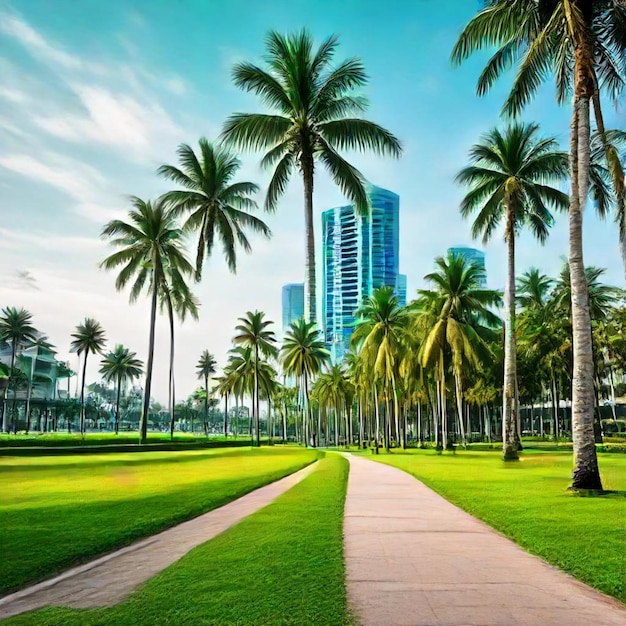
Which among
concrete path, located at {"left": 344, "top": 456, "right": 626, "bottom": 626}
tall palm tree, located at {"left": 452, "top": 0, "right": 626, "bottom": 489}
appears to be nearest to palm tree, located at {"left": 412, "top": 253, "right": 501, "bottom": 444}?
tall palm tree, located at {"left": 452, "top": 0, "right": 626, "bottom": 489}

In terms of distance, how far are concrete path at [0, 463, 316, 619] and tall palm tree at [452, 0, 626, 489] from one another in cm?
847

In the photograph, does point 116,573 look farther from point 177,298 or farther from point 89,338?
point 89,338

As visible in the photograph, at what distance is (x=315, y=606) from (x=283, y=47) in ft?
76.0

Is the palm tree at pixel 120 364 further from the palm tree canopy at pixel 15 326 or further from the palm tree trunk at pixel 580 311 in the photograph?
the palm tree trunk at pixel 580 311

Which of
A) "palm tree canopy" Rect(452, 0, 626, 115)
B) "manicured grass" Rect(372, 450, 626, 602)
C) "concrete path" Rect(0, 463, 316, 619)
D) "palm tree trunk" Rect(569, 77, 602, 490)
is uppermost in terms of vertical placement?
"palm tree canopy" Rect(452, 0, 626, 115)

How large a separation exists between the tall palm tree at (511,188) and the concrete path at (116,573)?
19679 millimetres

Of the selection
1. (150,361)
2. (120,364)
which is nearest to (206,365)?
(120,364)

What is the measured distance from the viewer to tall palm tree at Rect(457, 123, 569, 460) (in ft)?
88.6

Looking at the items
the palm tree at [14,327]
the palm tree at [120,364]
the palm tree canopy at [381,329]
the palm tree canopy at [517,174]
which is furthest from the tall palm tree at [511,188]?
the palm tree at [120,364]

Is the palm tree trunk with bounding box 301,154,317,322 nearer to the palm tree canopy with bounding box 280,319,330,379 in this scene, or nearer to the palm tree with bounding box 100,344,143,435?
the palm tree canopy with bounding box 280,319,330,379

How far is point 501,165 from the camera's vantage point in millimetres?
28375

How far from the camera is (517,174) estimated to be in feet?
91.5

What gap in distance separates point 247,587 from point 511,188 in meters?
Answer: 23.7

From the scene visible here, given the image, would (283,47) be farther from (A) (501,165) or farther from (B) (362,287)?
(B) (362,287)
